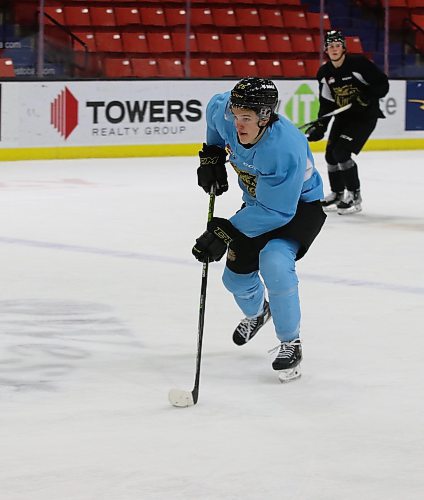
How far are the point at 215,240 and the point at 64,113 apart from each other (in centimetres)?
775

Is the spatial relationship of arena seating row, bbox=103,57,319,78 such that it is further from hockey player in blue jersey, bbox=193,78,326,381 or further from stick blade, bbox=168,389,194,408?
stick blade, bbox=168,389,194,408

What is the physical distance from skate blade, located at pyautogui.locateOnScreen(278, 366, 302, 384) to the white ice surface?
19mm

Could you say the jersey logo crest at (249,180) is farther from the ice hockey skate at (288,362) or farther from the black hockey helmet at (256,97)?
the ice hockey skate at (288,362)

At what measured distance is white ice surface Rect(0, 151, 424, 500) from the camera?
2.86m

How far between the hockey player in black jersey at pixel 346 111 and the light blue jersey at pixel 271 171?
425cm

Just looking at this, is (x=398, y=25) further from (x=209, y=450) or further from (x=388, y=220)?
(x=209, y=450)

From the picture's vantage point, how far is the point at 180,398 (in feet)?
11.3

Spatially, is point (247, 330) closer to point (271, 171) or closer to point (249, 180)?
point (249, 180)

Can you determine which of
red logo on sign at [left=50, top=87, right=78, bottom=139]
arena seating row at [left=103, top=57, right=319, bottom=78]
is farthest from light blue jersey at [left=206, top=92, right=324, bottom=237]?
arena seating row at [left=103, top=57, right=319, bottom=78]


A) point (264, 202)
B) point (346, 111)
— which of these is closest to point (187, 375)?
point (264, 202)

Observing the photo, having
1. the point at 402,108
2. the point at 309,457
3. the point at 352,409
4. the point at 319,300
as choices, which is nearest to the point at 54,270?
the point at 319,300

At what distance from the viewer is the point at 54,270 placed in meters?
5.83

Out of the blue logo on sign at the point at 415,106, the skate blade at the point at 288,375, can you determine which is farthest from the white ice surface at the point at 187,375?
the blue logo on sign at the point at 415,106

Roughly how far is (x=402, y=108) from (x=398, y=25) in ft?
2.71
